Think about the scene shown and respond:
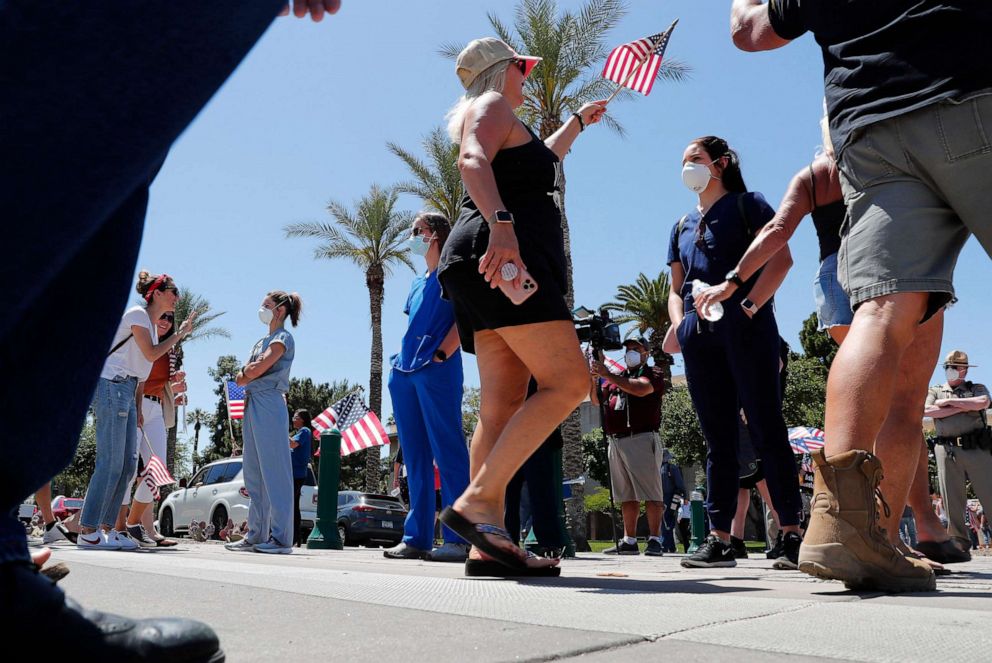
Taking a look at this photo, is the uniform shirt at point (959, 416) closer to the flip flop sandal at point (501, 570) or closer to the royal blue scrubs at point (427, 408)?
the royal blue scrubs at point (427, 408)

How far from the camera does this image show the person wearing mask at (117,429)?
654cm

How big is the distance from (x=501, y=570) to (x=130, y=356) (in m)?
4.47

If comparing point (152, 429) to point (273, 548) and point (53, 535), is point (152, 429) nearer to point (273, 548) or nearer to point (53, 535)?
point (53, 535)

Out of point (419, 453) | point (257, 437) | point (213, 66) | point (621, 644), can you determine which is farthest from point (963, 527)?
point (213, 66)

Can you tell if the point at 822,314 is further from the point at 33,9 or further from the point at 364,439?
the point at 364,439

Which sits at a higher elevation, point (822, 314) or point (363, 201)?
point (363, 201)

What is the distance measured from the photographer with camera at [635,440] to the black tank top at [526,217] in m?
5.05

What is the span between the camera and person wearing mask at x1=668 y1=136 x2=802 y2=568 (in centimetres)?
433

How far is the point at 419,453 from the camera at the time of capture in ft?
19.8

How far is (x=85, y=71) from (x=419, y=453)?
5088 millimetres

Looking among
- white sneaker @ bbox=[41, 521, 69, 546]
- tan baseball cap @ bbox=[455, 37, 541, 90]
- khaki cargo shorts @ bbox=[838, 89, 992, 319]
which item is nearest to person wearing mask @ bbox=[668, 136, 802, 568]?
khaki cargo shorts @ bbox=[838, 89, 992, 319]

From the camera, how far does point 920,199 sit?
2564 mm

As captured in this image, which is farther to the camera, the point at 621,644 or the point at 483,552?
the point at 483,552

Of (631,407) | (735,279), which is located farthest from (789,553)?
(631,407)
